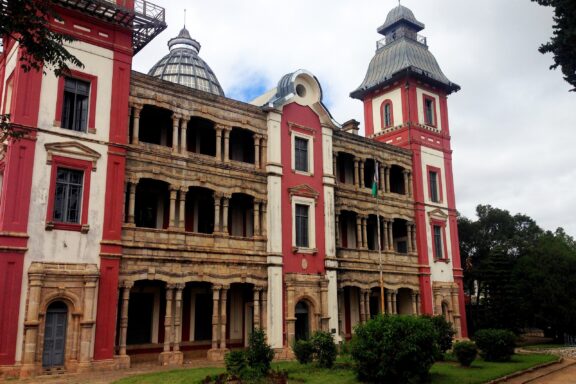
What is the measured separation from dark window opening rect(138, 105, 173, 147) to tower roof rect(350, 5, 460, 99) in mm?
16954

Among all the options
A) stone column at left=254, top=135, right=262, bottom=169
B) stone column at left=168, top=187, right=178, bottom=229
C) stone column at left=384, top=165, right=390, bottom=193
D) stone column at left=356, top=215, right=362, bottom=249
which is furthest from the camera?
stone column at left=384, top=165, right=390, bottom=193

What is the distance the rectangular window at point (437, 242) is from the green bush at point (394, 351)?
18379 millimetres

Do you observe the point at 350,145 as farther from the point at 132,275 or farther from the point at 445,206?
the point at 132,275

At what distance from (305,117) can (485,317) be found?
18.3 meters

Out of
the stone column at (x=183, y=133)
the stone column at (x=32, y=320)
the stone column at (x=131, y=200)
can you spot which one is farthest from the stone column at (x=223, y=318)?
the stone column at (x=32, y=320)

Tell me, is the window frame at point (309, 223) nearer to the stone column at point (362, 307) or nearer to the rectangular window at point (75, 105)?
the stone column at point (362, 307)

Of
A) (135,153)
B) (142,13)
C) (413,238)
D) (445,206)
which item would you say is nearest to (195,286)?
(135,153)

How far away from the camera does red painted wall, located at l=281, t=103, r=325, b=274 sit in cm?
2614

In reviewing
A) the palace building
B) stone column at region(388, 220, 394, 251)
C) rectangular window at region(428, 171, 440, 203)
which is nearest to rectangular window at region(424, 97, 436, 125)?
the palace building

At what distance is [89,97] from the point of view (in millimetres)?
21141

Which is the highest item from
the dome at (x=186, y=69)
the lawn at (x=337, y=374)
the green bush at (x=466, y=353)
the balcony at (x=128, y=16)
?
the dome at (x=186, y=69)

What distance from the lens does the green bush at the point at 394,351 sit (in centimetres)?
1532

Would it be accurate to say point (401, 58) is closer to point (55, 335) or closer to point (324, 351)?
point (324, 351)

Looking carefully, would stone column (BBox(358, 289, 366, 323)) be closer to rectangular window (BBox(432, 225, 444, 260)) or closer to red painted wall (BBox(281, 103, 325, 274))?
red painted wall (BBox(281, 103, 325, 274))
